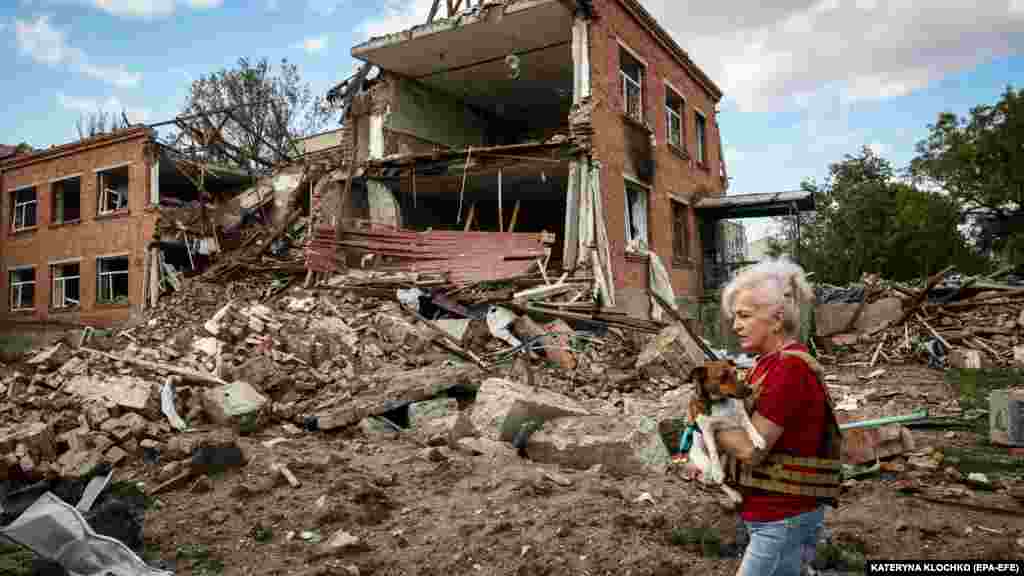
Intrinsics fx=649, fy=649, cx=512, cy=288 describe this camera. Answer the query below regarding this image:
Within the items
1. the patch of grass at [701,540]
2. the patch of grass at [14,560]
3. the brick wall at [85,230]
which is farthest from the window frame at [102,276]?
the patch of grass at [701,540]

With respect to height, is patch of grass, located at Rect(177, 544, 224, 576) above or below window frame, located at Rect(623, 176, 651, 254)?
below

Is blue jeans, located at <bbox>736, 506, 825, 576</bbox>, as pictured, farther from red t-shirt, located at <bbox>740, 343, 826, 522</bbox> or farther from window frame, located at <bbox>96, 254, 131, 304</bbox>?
window frame, located at <bbox>96, 254, 131, 304</bbox>

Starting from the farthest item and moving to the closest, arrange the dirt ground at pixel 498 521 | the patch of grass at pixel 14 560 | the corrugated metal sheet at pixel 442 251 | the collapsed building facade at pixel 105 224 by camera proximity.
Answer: the collapsed building facade at pixel 105 224 < the corrugated metal sheet at pixel 442 251 < the patch of grass at pixel 14 560 < the dirt ground at pixel 498 521

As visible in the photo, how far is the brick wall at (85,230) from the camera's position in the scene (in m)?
19.5

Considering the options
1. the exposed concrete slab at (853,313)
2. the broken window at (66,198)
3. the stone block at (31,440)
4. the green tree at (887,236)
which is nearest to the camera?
the stone block at (31,440)

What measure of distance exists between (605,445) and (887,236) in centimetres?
2460

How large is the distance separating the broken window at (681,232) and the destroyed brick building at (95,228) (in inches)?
527

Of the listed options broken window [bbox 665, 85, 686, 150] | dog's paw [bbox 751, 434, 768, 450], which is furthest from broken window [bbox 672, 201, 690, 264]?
dog's paw [bbox 751, 434, 768, 450]

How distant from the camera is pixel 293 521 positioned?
4863mm

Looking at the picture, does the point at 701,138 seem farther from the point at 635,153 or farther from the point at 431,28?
the point at 431,28

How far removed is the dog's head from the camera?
208 centimetres

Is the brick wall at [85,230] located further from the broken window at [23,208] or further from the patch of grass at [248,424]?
the patch of grass at [248,424]

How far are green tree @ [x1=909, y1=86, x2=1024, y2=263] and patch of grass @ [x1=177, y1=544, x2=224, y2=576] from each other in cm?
3035

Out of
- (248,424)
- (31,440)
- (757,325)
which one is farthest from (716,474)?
(31,440)
